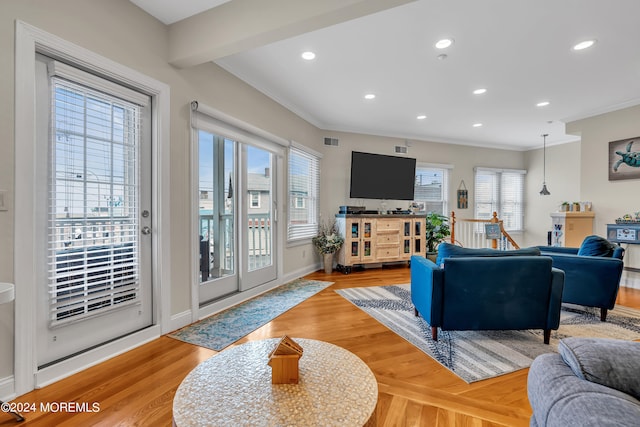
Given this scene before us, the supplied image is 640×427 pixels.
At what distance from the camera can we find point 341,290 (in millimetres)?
4023

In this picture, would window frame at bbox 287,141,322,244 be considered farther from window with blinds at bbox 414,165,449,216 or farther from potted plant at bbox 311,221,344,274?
window with blinds at bbox 414,165,449,216

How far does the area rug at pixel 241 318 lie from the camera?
2.46 m

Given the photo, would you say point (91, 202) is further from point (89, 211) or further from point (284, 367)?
point (284, 367)

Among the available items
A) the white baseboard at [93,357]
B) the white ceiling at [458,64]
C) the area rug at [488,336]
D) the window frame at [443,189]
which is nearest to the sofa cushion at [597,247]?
the area rug at [488,336]

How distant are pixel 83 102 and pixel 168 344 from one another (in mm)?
1884

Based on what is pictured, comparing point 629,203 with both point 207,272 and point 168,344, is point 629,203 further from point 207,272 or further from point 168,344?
point 168,344

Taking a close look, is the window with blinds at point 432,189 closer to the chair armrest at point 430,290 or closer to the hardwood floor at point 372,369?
the chair armrest at point 430,290

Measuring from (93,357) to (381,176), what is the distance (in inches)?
191

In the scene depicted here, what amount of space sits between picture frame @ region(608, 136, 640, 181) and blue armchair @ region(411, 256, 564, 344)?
343 centimetres

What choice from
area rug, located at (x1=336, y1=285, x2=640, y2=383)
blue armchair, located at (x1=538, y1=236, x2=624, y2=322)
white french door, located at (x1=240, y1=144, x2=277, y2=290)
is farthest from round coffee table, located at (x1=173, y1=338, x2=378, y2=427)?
blue armchair, located at (x1=538, y1=236, x2=624, y2=322)

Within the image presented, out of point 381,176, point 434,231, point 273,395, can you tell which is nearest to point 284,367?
point 273,395

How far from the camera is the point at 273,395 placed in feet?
3.39

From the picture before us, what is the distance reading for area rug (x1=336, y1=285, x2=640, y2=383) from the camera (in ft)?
6.90

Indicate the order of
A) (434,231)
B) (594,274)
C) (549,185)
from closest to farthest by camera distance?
(594,274)
(434,231)
(549,185)
